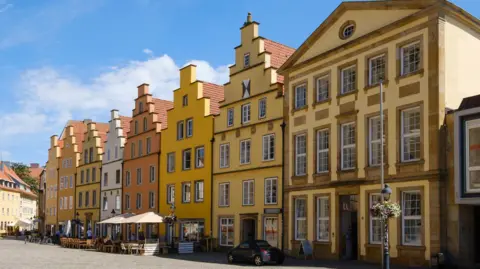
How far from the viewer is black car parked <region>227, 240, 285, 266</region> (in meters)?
31.0

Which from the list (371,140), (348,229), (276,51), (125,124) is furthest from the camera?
(125,124)

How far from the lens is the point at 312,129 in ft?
115

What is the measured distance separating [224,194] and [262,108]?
698 centimetres

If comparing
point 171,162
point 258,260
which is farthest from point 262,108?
point 171,162

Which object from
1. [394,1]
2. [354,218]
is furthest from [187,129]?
[394,1]

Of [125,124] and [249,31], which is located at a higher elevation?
[249,31]

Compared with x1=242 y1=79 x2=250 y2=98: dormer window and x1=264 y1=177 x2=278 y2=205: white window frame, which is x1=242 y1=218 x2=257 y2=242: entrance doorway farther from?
x1=242 y1=79 x2=250 y2=98: dormer window

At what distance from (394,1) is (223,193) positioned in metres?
18.7

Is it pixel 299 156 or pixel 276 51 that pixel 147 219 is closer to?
pixel 299 156

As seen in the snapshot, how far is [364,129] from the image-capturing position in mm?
31250

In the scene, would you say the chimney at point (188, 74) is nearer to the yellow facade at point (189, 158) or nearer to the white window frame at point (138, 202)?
the yellow facade at point (189, 158)

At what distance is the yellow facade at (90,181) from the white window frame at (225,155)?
24573mm

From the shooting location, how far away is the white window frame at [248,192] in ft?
133

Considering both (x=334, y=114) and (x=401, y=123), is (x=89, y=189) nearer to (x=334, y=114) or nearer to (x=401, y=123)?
(x=334, y=114)
